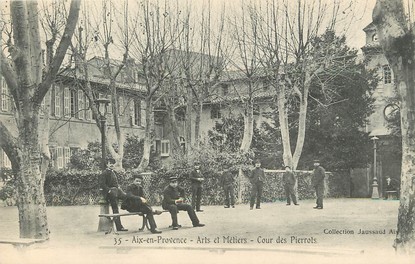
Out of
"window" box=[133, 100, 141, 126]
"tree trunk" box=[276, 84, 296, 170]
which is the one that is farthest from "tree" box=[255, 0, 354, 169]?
"window" box=[133, 100, 141, 126]

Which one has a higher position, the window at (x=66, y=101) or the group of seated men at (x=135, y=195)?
the window at (x=66, y=101)

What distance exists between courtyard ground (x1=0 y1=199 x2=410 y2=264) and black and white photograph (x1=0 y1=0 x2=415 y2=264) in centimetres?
4

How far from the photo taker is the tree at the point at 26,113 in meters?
10.7

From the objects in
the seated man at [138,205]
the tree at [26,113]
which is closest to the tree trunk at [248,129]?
the seated man at [138,205]

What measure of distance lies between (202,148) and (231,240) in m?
12.5

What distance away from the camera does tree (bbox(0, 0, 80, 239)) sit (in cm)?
1066

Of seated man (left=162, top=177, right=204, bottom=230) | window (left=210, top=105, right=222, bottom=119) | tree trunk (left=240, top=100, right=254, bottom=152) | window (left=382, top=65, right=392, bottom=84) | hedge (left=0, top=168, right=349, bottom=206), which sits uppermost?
window (left=382, top=65, right=392, bottom=84)

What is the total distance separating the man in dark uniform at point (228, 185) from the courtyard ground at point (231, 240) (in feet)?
3.49

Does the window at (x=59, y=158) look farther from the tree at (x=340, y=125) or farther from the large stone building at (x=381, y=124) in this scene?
the large stone building at (x=381, y=124)

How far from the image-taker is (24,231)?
10969 mm

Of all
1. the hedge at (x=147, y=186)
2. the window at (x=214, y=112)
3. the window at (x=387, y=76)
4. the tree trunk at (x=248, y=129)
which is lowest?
the hedge at (x=147, y=186)

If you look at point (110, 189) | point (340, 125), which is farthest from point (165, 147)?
point (110, 189)

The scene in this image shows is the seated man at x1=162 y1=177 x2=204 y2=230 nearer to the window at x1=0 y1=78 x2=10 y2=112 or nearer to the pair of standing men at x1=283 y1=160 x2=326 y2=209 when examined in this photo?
the pair of standing men at x1=283 y1=160 x2=326 y2=209

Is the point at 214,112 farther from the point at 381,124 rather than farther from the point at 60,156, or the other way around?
the point at 60,156
